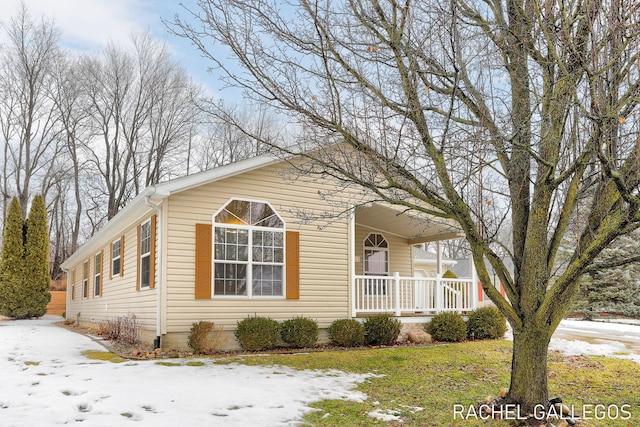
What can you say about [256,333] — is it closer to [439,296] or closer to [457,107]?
[439,296]

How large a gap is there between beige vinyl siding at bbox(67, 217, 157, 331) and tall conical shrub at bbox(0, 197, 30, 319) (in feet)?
12.7

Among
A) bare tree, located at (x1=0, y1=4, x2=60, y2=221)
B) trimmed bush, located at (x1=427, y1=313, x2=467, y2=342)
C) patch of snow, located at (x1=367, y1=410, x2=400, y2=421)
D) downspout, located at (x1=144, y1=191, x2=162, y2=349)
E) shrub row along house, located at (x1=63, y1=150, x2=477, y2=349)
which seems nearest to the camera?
patch of snow, located at (x1=367, y1=410, x2=400, y2=421)

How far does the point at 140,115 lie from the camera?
86.7ft

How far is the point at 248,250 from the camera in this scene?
10.2 metres

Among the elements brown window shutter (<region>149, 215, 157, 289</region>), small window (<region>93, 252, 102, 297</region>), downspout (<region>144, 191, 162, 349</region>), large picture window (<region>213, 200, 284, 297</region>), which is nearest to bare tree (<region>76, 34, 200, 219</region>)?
small window (<region>93, 252, 102, 297</region>)

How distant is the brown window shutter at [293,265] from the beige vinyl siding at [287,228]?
150 millimetres

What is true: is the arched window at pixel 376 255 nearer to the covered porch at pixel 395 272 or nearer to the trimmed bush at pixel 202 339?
the covered porch at pixel 395 272

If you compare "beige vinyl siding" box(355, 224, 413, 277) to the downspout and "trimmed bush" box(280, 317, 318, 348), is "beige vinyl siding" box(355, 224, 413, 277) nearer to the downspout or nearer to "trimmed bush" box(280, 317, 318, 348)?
A: "trimmed bush" box(280, 317, 318, 348)

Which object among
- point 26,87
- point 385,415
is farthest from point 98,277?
point 26,87

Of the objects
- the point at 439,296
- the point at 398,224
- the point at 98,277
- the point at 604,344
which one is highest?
the point at 398,224

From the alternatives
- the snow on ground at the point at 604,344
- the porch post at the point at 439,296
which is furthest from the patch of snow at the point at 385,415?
the porch post at the point at 439,296

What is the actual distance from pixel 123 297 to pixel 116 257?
4.92 ft

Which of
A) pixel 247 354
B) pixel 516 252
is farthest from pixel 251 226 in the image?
pixel 516 252

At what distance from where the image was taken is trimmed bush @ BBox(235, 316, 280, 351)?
9539 millimetres
